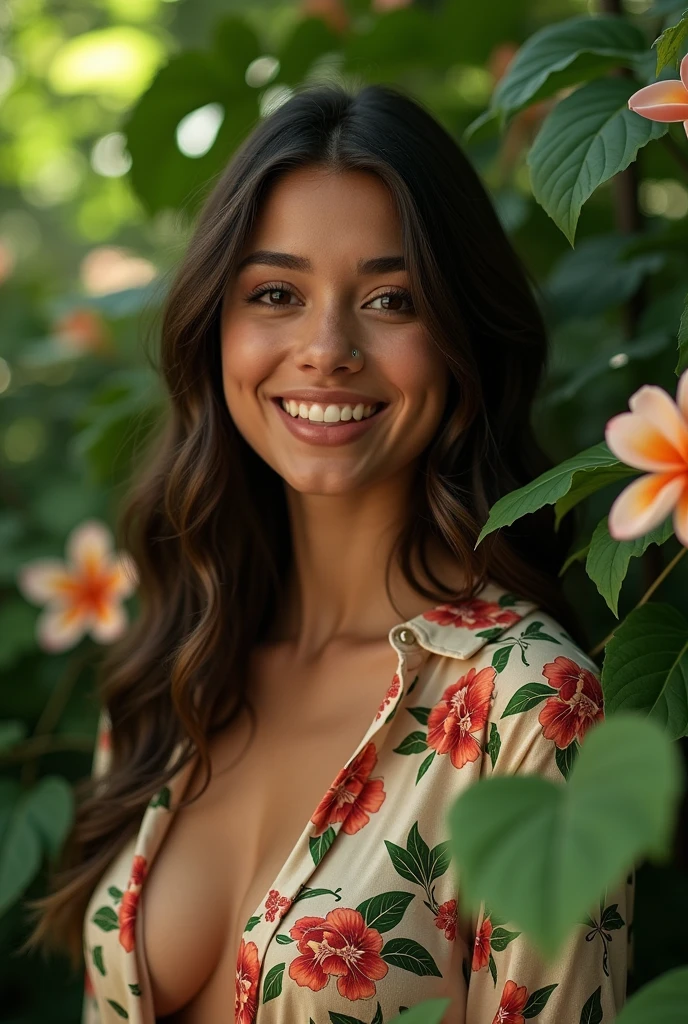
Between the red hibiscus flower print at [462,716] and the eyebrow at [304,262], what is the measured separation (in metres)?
0.50

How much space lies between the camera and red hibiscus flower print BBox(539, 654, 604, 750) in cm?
117

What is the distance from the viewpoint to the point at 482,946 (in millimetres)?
1177

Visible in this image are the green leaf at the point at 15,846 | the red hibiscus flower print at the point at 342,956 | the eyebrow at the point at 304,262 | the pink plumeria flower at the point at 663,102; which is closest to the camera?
the pink plumeria flower at the point at 663,102

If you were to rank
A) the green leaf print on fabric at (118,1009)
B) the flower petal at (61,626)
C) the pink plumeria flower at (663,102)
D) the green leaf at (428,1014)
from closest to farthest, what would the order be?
1. the green leaf at (428,1014)
2. the pink plumeria flower at (663,102)
3. the green leaf print on fabric at (118,1009)
4. the flower petal at (61,626)

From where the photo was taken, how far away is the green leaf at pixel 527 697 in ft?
3.92

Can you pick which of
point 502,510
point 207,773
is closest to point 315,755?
point 207,773

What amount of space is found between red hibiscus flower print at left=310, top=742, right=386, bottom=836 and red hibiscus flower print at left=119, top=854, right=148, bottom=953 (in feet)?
0.96

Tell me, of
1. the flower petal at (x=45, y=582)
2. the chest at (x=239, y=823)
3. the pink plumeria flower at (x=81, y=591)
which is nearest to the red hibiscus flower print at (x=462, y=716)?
the chest at (x=239, y=823)

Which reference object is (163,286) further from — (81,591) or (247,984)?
(247,984)

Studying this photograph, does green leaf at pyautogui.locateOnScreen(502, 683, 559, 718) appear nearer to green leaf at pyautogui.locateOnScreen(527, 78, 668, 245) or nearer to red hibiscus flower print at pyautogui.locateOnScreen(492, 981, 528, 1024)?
red hibiscus flower print at pyautogui.locateOnScreen(492, 981, 528, 1024)

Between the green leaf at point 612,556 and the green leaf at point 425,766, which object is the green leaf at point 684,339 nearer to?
the green leaf at point 612,556

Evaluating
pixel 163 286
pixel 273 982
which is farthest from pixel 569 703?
pixel 163 286

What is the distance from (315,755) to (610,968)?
0.45 meters

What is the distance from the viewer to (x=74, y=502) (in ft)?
7.55
